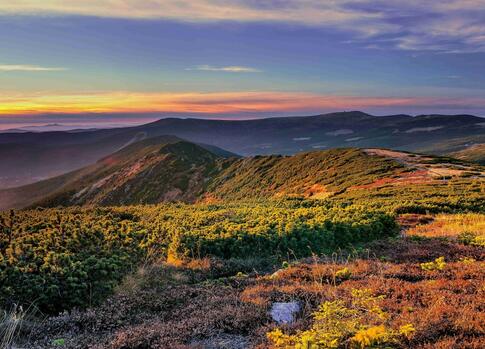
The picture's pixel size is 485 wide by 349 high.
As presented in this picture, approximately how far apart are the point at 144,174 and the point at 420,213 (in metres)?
92.9

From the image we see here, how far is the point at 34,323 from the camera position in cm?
920

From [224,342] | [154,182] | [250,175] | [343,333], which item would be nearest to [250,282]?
[224,342]

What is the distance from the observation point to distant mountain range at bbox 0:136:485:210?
5334 centimetres

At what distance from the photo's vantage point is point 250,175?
83.8 meters

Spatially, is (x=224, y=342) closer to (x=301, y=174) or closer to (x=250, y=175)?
(x=301, y=174)

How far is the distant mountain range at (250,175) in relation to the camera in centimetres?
5334

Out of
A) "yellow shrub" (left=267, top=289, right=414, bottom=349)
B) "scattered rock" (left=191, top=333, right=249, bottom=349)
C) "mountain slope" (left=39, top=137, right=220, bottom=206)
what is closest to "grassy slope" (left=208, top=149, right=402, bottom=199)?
"mountain slope" (left=39, top=137, right=220, bottom=206)

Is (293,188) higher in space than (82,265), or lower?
lower

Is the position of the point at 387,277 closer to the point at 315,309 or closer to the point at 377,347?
the point at 315,309

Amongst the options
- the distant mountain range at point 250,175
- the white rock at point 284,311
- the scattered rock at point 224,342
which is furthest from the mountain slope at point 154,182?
the scattered rock at point 224,342

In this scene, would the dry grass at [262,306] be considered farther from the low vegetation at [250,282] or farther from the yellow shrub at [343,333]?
the yellow shrub at [343,333]

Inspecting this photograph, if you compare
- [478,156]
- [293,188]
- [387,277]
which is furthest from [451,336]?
[478,156]

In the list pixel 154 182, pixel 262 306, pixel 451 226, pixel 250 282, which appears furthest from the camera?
pixel 154 182

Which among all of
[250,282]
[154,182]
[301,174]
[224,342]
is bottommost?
[154,182]
